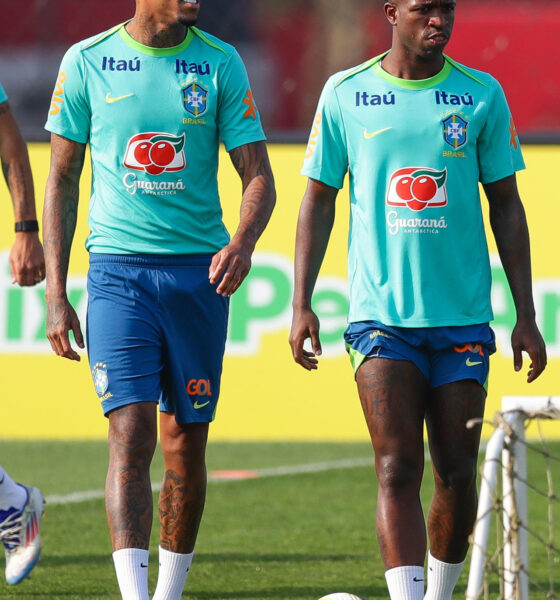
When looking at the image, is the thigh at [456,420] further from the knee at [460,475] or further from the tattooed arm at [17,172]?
the tattooed arm at [17,172]

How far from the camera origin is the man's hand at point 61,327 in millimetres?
4582

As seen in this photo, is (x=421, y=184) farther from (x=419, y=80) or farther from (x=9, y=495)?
(x=9, y=495)

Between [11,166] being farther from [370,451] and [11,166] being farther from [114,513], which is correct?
[370,451]

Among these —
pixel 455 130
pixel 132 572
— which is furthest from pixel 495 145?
pixel 132 572

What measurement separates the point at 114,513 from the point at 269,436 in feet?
19.6

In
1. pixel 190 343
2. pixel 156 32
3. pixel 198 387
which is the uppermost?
pixel 156 32

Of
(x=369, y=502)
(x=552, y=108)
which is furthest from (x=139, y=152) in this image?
(x=552, y=108)

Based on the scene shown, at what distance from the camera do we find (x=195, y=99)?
4734 mm

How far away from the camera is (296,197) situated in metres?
10.3

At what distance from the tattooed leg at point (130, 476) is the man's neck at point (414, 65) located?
1.39 m

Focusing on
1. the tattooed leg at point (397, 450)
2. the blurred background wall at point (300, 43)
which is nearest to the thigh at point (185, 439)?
the tattooed leg at point (397, 450)

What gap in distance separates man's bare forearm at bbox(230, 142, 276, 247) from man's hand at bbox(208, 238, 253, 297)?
13cm

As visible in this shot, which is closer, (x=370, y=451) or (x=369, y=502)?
(x=369, y=502)

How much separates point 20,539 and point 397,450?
73.5 inches
